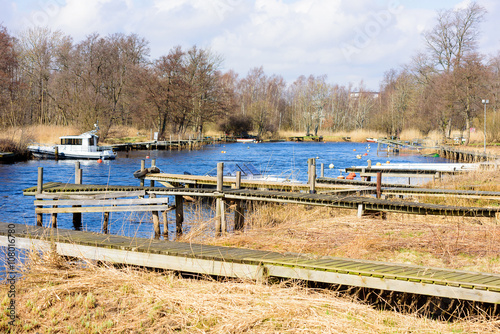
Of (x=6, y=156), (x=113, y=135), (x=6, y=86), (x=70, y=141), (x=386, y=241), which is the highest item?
(x=6, y=86)

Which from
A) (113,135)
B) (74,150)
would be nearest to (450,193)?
(74,150)

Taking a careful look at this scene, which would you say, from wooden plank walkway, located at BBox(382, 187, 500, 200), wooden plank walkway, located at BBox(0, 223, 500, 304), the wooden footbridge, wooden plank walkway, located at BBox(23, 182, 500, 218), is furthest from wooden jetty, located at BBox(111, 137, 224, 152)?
wooden plank walkway, located at BBox(0, 223, 500, 304)

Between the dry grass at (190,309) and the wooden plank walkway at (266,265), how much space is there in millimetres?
234

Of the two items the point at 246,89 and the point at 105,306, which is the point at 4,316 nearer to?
the point at 105,306

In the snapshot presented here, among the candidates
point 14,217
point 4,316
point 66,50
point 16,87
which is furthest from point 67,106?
point 4,316

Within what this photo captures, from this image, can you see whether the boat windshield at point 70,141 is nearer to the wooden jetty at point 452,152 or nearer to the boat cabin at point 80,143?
the boat cabin at point 80,143

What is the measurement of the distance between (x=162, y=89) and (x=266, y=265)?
64930 millimetres

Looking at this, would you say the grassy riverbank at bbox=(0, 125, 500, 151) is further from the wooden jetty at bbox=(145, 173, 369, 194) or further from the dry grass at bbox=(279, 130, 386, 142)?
the wooden jetty at bbox=(145, 173, 369, 194)

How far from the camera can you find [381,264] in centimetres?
709

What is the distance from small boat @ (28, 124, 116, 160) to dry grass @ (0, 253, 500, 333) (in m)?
39.2

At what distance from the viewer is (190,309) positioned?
6.26 meters

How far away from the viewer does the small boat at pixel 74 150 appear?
149ft

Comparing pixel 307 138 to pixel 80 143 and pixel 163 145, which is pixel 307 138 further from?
pixel 80 143

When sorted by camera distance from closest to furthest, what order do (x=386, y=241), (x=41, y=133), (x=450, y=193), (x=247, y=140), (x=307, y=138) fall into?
(x=386, y=241)
(x=450, y=193)
(x=41, y=133)
(x=247, y=140)
(x=307, y=138)
